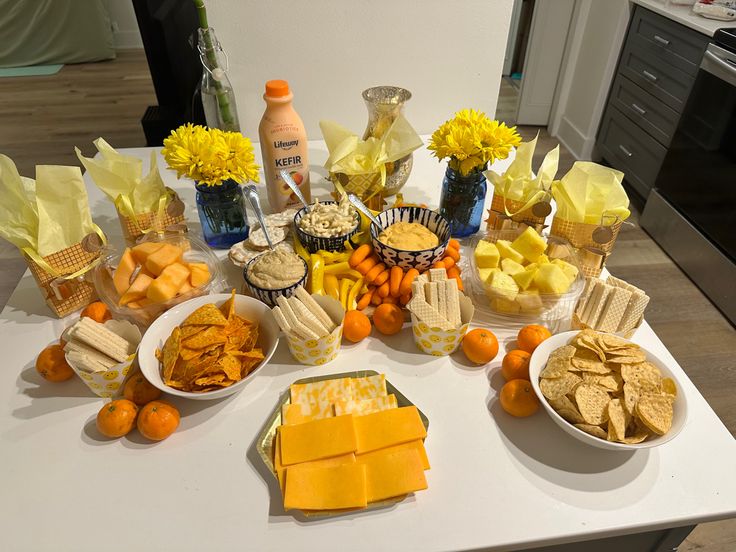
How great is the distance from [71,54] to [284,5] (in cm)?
414

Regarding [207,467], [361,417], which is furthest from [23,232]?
[361,417]

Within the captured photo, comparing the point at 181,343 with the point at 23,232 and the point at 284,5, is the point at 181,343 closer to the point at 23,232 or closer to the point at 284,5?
the point at 23,232

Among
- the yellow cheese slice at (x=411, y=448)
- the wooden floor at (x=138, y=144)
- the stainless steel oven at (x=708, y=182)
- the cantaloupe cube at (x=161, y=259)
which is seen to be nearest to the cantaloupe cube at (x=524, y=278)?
the yellow cheese slice at (x=411, y=448)

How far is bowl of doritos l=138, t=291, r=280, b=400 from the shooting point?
788 millimetres

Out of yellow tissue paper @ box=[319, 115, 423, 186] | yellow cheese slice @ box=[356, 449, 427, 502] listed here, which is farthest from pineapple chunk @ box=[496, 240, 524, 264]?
yellow cheese slice @ box=[356, 449, 427, 502]

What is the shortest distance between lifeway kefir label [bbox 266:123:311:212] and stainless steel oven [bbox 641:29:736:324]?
68.3 inches

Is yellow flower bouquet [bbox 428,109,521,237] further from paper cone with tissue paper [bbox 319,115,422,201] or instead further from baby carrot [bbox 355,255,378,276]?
baby carrot [bbox 355,255,378,276]

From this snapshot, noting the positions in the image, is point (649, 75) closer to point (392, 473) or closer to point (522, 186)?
point (522, 186)

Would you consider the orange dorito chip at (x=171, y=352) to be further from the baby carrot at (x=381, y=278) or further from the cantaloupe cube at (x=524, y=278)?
the cantaloupe cube at (x=524, y=278)

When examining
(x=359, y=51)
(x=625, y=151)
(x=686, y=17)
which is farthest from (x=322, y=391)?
(x=625, y=151)

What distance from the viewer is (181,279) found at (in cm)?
91

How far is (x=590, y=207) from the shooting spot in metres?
1.03

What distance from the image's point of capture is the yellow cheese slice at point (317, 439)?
707mm

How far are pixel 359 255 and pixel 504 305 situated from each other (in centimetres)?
29
